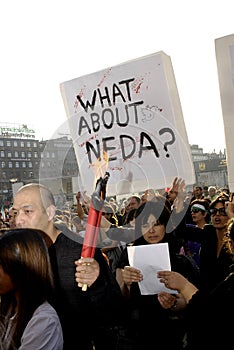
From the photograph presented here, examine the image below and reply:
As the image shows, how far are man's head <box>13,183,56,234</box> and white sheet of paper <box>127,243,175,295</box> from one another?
56 cm

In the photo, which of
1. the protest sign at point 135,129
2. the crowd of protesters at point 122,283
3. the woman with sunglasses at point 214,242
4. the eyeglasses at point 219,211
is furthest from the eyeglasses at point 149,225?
the eyeglasses at point 219,211

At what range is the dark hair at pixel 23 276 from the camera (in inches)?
74.4

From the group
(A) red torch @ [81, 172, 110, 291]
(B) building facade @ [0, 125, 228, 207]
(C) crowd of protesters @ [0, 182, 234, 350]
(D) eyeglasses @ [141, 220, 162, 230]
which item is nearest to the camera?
(A) red torch @ [81, 172, 110, 291]

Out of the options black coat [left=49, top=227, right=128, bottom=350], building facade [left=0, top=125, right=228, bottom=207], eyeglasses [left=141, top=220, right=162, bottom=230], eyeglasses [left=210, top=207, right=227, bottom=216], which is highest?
building facade [left=0, top=125, right=228, bottom=207]

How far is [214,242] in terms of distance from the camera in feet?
12.8

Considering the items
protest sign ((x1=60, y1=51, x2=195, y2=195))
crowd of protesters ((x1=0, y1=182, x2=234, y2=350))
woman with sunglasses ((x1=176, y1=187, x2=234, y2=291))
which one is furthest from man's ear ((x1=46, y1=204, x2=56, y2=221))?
woman with sunglasses ((x1=176, y1=187, x2=234, y2=291))

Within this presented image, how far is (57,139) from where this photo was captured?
2879mm

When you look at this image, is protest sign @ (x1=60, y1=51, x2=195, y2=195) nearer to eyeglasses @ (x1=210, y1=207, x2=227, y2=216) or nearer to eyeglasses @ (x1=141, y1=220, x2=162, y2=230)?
eyeglasses @ (x1=141, y1=220, x2=162, y2=230)

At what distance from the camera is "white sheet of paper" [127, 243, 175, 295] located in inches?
111

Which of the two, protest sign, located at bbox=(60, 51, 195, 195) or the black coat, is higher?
protest sign, located at bbox=(60, 51, 195, 195)

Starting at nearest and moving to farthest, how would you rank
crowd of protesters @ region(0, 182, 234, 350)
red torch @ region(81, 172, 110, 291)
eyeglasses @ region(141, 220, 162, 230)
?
red torch @ region(81, 172, 110, 291), crowd of protesters @ region(0, 182, 234, 350), eyeglasses @ region(141, 220, 162, 230)

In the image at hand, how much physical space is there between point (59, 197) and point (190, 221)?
306 cm

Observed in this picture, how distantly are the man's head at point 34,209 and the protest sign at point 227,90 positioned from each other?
123cm

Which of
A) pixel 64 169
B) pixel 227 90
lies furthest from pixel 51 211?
pixel 227 90
